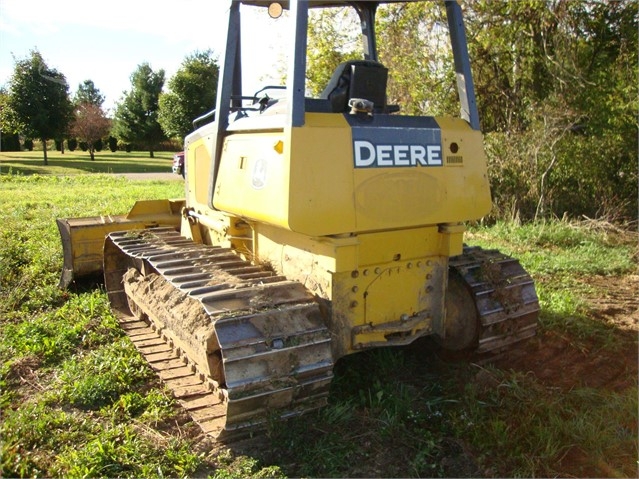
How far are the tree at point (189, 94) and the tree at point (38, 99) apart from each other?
5927mm

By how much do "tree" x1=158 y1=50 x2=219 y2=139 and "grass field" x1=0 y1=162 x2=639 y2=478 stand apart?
2896cm

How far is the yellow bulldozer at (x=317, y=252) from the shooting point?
297 cm

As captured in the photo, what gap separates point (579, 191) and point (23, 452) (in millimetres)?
8996

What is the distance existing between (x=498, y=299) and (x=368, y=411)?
1216mm

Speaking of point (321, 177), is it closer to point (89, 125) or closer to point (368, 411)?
point (368, 411)

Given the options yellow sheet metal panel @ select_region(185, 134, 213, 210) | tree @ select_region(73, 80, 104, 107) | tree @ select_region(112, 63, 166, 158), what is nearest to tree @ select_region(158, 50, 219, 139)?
tree @ select_region(112, 63, 166, 158)

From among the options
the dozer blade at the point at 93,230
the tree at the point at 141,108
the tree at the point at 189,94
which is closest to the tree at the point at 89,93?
the tree at the point at 141,108

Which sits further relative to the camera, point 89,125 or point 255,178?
point 89,125

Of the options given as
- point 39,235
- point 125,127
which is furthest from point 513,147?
point 125,127

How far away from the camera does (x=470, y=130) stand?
3537 mm

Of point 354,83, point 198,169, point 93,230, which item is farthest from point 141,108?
point 354,83

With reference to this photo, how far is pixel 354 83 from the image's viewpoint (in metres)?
3.46

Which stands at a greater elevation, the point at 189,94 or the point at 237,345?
the point at 189,94

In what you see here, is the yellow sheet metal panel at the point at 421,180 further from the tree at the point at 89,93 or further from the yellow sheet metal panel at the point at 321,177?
the tree at the point at 89,93
